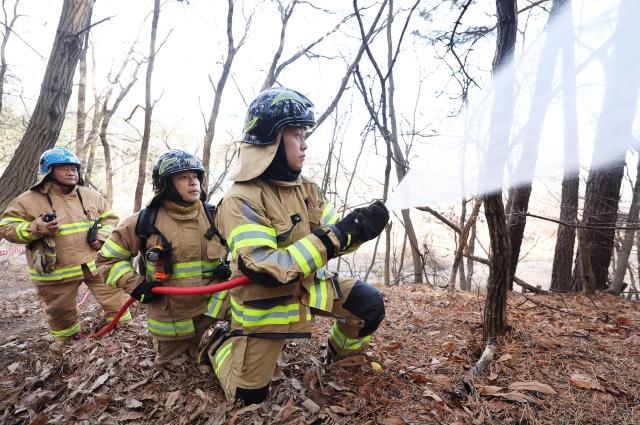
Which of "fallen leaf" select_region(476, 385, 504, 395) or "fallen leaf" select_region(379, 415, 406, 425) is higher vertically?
"fallen leaf" select_region(476, 385, 504, 395)

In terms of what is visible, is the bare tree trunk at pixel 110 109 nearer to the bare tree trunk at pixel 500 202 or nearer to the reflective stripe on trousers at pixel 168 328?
the reflective stripe on trousers at pixel 168 328

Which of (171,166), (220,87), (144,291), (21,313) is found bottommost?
(21,313)

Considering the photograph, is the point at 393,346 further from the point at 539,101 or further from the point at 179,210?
the point at 539,101

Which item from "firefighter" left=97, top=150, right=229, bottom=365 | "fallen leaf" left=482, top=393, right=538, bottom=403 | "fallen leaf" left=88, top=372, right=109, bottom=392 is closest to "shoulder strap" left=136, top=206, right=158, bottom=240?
"firefighter" left=97, top=150, right=229, bottom=365

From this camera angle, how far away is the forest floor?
94.1 inches

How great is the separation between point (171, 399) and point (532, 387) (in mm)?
2662

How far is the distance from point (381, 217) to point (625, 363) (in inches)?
91.4

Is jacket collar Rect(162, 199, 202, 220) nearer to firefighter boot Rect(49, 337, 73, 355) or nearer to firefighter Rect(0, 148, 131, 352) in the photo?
firefighter Rect(0, 148, 131, 352)

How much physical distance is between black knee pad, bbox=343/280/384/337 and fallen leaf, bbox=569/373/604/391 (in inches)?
55.9

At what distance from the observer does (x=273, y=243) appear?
2.49 m

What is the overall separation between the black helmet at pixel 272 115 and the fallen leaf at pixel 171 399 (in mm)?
2063

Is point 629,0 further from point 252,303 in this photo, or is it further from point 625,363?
point 252,303

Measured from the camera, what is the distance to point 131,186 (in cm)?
3447

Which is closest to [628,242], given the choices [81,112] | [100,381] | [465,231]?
[465,231]
